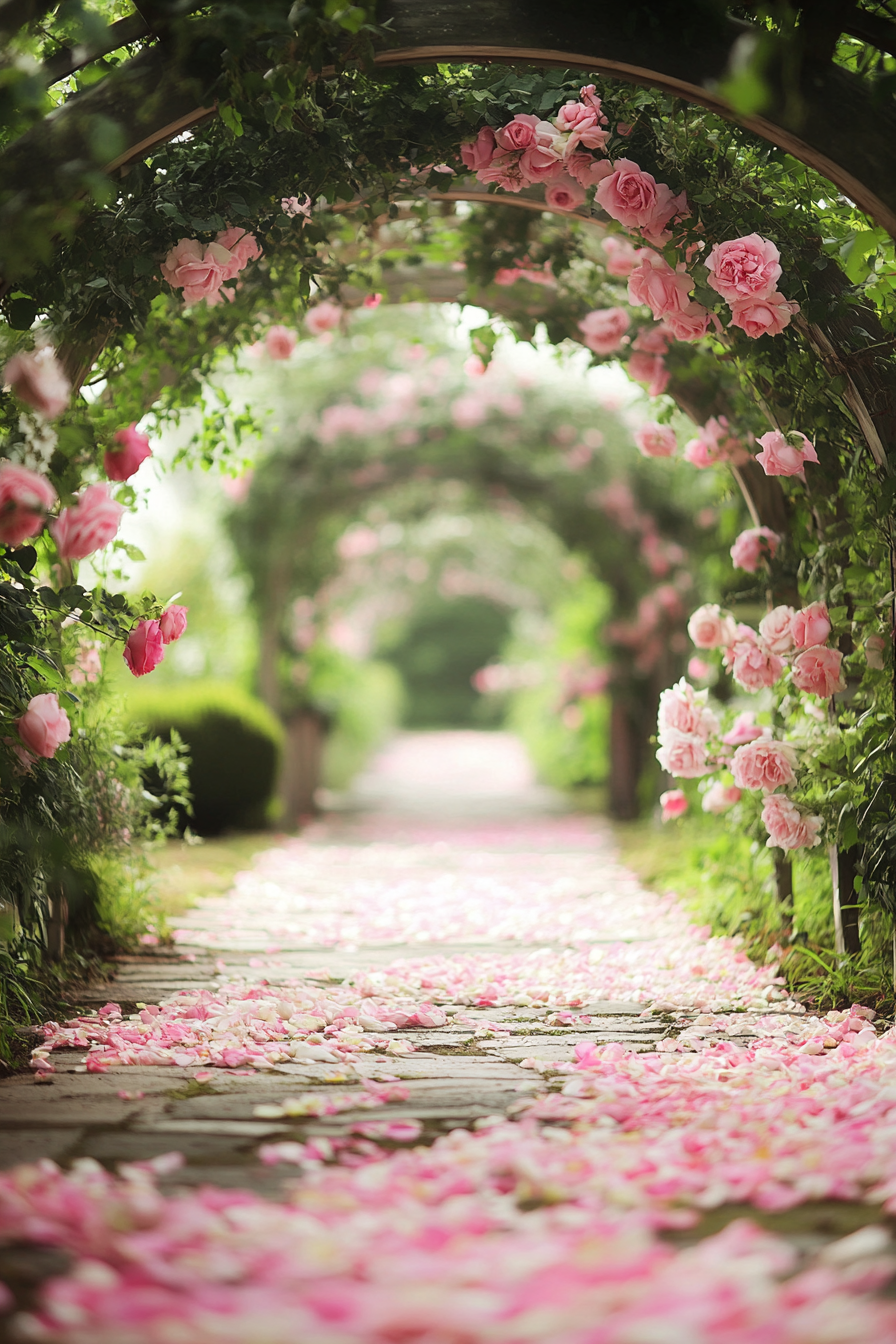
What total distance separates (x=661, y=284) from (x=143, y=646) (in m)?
1.57

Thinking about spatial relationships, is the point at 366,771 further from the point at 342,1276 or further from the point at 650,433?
the point at 342,1276

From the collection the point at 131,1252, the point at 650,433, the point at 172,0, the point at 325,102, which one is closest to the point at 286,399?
the point at 650,433

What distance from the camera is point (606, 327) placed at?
3492mm

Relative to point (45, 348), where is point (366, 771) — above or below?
below

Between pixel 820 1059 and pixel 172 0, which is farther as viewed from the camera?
pixel 820 1059

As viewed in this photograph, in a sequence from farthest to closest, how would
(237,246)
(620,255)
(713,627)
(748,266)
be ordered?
(713,627)
(620,255)
(237,246)
(748,266)

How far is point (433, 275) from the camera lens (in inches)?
161

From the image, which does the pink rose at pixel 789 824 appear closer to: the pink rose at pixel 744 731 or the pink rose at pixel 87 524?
the pink rose at pixel 744 731

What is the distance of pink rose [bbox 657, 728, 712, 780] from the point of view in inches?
130

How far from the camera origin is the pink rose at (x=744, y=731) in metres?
3.31

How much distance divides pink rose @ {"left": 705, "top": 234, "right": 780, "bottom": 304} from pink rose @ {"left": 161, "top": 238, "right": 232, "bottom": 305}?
3.84ft

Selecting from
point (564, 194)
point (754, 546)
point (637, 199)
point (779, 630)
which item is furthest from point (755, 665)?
point (564, 194)

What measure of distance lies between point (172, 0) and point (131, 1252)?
82.9 inches

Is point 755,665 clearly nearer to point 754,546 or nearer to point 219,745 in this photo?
point 754,546
